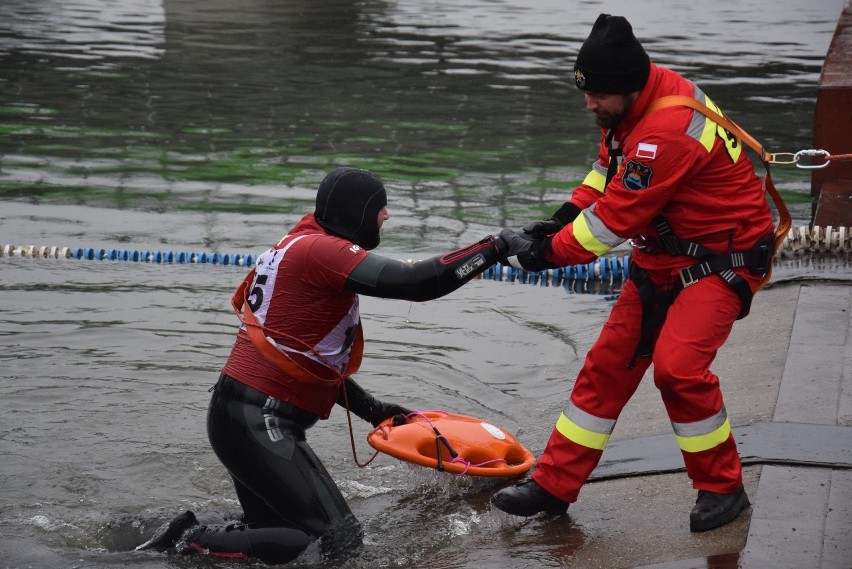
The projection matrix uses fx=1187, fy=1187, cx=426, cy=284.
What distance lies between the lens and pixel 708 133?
15.6ft

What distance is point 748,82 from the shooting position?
1895cm

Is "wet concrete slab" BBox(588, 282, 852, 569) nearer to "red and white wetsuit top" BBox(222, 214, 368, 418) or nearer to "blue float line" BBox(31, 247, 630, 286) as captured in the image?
"red and white wetsuit top" BBox(222, 214, 368, 418)

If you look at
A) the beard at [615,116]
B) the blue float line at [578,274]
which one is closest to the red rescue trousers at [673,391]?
the beard at [615,116]

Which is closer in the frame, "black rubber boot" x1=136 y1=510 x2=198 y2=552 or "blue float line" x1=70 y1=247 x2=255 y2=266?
"black rubber boot" x1=136 y1=510 x2=198 y2=552

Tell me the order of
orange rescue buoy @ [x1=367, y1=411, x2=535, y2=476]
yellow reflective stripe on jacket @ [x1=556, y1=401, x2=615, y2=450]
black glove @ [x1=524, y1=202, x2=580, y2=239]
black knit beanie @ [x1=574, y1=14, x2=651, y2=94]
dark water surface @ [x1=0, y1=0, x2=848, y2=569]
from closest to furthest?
black knit beanie @ [x1=574, y1=14, x2=651, y2=94]
black glove @ [x1=524, y1=202, x2=580, y2=239]
yellow reflective stripe on jacket @ [x1=556, y1=401, x2=615, y2=450]
orange rescue buoy @ [x1=367, y1=411, x2=535, y2=476]
dark water surface @ [x1=0, y1=0, x2=848, y2=569]

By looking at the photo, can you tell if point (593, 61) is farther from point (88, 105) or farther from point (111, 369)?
point (88, 105)

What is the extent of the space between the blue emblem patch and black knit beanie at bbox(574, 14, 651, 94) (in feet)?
1.10

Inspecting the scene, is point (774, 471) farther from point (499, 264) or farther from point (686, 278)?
point (499, 264)

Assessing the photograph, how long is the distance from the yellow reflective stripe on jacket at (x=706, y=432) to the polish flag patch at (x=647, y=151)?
1056 millimetres

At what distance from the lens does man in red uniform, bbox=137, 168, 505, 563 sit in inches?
189

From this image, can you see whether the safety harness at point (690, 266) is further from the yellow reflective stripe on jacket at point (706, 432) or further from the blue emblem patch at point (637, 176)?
the yellow reflective stripe on jacket at point (706, 432)

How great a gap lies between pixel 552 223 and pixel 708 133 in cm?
79

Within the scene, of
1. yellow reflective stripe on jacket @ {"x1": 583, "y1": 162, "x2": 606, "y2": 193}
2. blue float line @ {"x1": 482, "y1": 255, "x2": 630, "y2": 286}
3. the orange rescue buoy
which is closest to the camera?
the orange rescue buoy

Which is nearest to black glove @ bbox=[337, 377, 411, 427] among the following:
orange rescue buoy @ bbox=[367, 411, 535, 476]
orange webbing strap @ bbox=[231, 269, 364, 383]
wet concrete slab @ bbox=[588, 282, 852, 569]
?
orange rescue buoy @ bbox=[367, 411, 535, 476]
